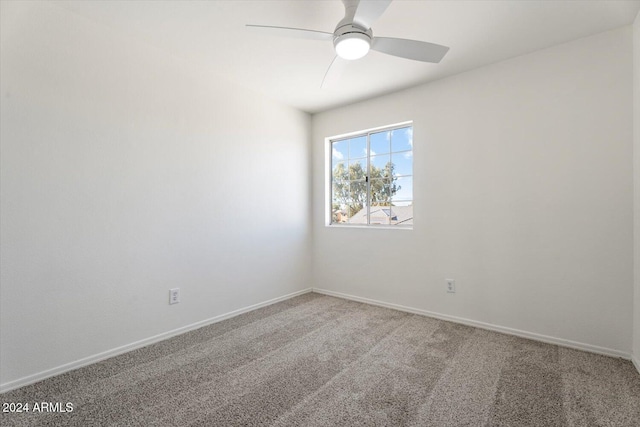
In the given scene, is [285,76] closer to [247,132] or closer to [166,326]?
[247,132]

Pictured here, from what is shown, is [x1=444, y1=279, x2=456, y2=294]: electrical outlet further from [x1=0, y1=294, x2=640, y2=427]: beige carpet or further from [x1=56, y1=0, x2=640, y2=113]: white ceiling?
[x1=56, y1=0, x2=640, y2=113]: white ceiling

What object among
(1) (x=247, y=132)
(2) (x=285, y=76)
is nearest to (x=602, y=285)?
(2) (x=285, y=76)

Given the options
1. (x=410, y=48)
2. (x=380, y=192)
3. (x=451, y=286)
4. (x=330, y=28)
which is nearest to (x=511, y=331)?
(x=451, y=286)

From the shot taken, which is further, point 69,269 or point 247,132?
point 247,132

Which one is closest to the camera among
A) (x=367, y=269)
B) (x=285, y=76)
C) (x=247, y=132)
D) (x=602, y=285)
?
(x=602, y=285)

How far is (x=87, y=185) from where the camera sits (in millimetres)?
2039

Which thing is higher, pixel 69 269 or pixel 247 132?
pixel 247 132

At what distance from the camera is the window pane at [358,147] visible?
11.8ft

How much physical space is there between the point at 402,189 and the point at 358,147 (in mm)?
808

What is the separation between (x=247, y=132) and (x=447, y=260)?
7.82ft

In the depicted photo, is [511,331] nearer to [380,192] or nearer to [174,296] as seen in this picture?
[380,192]

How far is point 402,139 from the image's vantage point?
3.28 m

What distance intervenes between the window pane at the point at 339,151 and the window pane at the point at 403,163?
67cm

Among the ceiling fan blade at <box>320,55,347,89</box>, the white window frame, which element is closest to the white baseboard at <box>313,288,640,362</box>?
the white window frame
